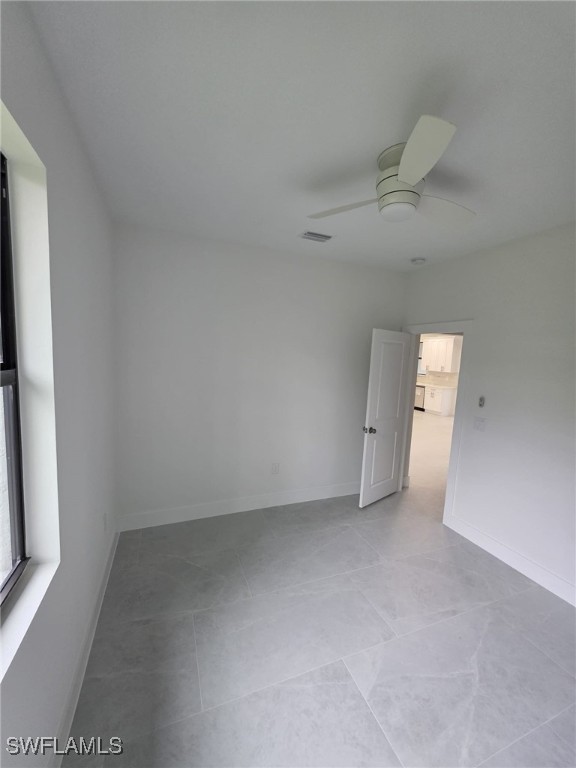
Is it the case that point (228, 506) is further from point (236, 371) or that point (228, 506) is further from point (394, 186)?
point (394, 186)

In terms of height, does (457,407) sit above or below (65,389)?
below

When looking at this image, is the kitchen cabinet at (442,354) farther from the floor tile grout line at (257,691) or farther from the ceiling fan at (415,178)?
the floor tile grout line at (257,691)

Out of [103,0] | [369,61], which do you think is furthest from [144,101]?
[369,61]

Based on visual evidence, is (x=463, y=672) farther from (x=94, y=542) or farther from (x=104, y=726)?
(x=94, y=542)

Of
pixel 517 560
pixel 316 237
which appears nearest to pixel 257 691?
pixel 517 560

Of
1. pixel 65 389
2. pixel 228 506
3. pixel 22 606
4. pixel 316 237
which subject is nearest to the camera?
pixel 22 606

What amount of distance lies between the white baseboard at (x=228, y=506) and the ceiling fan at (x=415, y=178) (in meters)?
2.72

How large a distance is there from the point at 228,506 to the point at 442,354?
299 inches

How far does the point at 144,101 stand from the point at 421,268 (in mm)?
3056

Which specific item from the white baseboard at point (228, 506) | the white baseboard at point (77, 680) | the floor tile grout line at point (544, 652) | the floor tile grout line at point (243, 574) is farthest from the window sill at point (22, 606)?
the floor tile grout line at point (544, 652)

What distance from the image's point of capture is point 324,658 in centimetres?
167

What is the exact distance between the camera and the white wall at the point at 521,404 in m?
2.24

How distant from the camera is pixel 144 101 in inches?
50.6

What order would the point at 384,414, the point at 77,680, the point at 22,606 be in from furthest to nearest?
the point at 384,414, the point at 77,680, the point at 22,606
